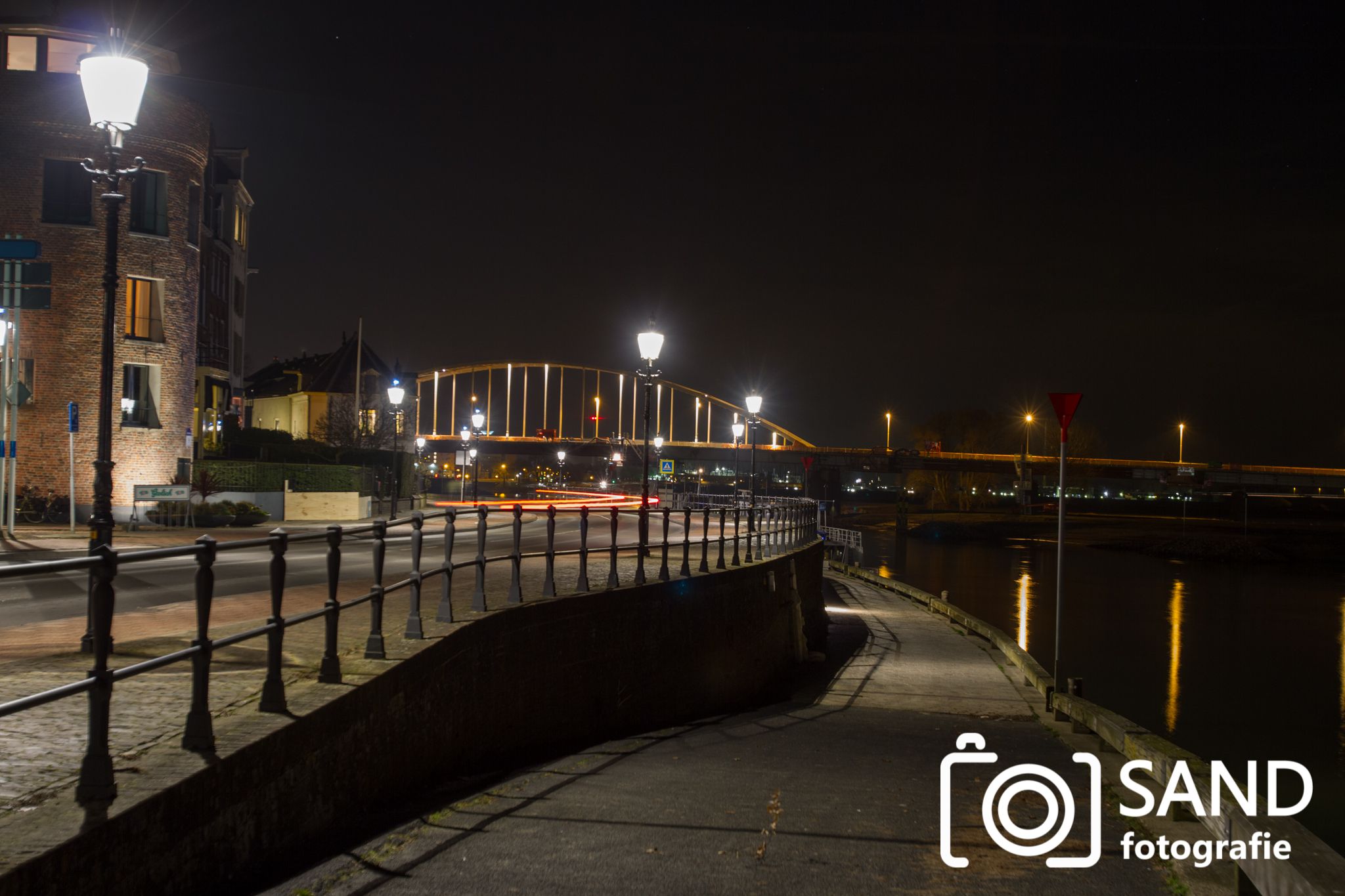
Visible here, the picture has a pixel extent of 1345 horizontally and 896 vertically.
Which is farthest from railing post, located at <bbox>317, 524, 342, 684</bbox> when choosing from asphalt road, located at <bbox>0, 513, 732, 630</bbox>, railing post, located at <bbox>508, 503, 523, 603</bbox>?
railing post, located at <bbox>508, 503, 523, 603</bbox>

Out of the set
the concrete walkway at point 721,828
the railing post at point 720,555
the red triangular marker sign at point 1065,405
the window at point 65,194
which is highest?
the window at point 65,194

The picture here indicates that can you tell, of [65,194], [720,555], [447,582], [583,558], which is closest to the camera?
[447,582]

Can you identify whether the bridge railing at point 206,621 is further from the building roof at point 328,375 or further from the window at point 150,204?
the building roof at point 328,375

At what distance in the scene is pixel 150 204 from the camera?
30.8 meters

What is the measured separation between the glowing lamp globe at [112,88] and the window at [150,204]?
24128mm

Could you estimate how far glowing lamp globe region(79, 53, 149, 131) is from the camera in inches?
346

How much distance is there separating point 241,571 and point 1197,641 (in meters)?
37.0

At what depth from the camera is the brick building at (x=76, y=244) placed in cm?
2847

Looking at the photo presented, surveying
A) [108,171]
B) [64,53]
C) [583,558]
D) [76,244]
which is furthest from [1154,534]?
[108,171]

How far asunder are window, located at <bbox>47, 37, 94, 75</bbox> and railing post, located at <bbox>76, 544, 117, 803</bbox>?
29.9m

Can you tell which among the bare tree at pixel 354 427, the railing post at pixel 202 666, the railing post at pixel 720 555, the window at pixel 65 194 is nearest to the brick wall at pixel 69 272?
the window at pixel 65 194

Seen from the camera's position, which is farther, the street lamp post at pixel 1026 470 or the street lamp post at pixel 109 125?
the street lamp post at pixel 1026 470

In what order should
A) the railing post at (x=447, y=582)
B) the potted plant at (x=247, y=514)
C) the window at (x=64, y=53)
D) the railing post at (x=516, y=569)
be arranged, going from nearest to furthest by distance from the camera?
1. the railing post at (x=447, y=582)
2. the railing post at (x=516, y=569)
3. the window at (x=64, y=53)
4. the potted plant at (x=247, y=514)

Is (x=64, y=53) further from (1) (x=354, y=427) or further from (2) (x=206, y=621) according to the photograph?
(2) (x=206, y=621)
